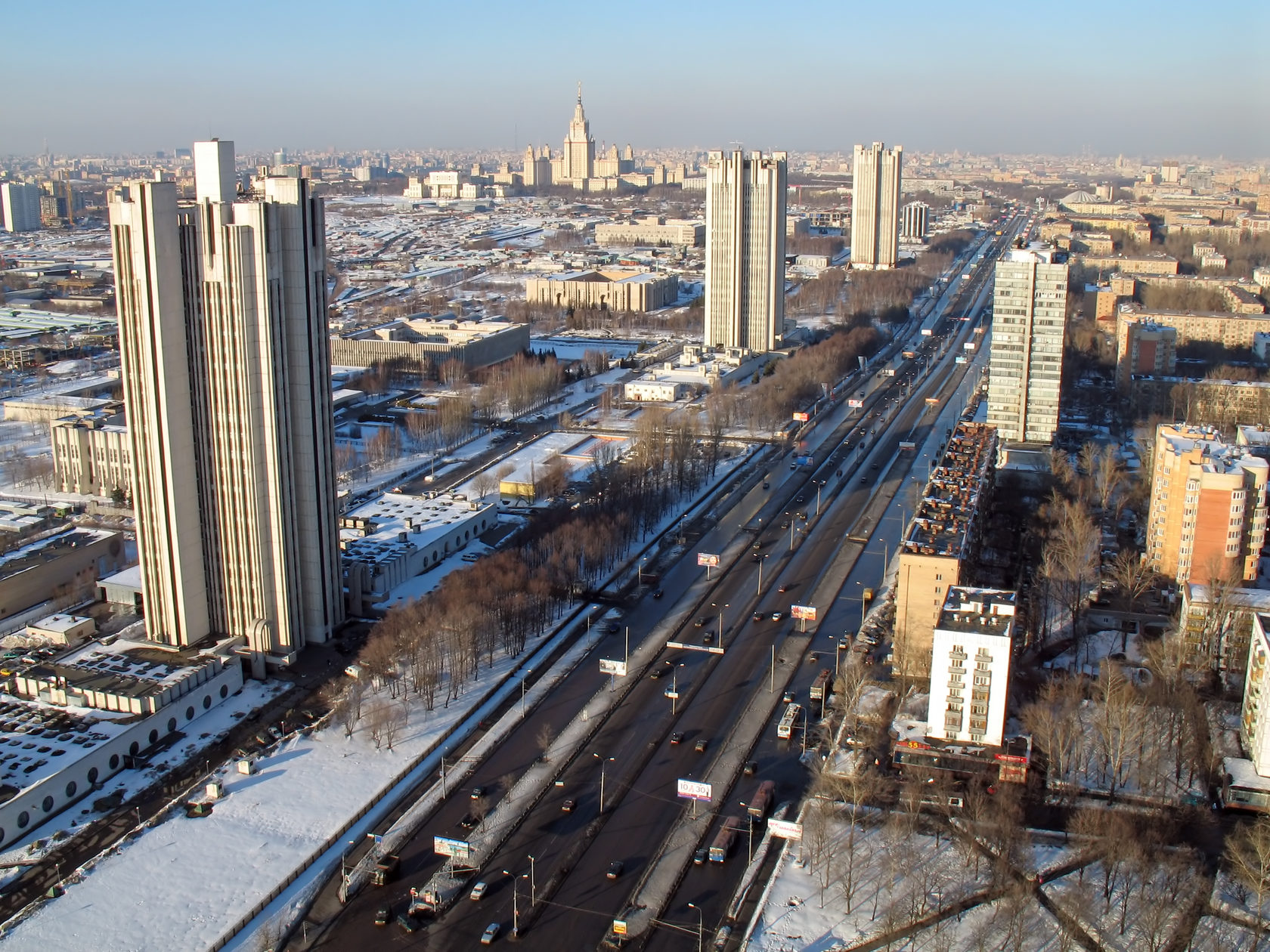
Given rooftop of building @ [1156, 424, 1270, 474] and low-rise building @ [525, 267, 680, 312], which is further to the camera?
low-rise building @ [525, 267, 680, 312]

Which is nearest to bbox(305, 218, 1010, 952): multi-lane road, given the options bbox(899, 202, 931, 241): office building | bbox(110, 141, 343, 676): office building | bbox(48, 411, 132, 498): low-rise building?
bbox(110, 141, 343, 676): office building

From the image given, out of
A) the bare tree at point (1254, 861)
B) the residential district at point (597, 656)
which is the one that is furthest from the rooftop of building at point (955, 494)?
the bare tree at point (1254, 861)

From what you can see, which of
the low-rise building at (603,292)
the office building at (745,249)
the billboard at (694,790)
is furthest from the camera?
the low-rise building at (603,292)

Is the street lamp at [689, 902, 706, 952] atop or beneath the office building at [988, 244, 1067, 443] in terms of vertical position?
beneath

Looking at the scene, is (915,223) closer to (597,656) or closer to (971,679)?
(597,656)

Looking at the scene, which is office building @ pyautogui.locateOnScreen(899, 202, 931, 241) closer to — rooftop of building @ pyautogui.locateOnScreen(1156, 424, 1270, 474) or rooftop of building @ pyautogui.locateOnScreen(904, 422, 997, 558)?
rooftop of building @ pyautogui.locateOnScreen(904, 422, 997, 558)

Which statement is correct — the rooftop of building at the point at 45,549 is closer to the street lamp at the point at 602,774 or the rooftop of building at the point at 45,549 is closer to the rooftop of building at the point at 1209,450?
the street lamp at the point at 602,774

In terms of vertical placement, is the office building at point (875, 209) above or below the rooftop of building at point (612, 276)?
above
